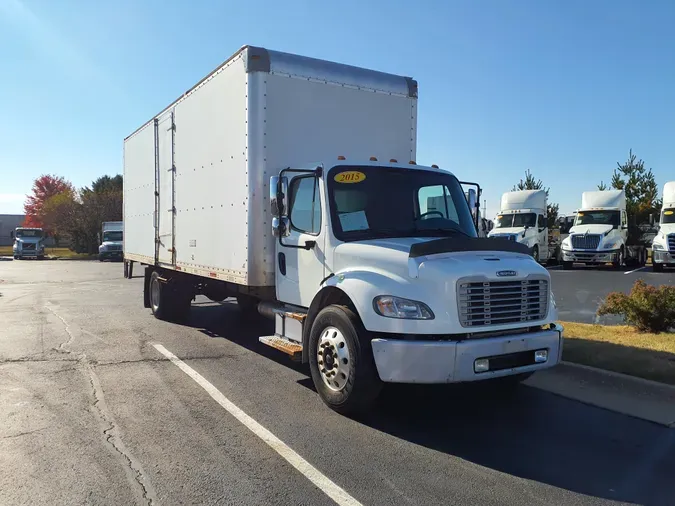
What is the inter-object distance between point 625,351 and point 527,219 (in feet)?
63.8

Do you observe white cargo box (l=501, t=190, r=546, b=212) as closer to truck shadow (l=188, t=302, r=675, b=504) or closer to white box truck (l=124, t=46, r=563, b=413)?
white box truck (l=124, t=46, r=563, b=413)

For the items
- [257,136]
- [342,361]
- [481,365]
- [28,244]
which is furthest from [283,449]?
[28,244]

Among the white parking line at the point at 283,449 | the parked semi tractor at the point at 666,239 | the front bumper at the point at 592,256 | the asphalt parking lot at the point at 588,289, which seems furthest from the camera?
the front bumper at the point at 592,256

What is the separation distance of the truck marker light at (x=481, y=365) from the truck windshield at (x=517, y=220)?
72.2 feet

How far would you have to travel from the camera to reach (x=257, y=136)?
266 inches

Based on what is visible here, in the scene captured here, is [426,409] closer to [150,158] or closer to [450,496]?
[450,496]

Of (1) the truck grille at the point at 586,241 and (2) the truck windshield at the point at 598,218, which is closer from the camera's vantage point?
(1) the truck grille at the point at 586,241

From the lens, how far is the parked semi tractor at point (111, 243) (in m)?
38.6

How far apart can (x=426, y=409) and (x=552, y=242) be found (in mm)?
25282

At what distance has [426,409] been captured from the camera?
551 cm

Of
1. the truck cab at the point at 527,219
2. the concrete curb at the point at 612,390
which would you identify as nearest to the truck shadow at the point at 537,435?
the concrete curb at the point at 612,390

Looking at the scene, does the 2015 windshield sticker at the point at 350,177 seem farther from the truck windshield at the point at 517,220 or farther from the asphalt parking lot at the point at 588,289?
the truck windshield at the point at 517,220

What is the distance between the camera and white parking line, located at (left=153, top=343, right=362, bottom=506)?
3654mm

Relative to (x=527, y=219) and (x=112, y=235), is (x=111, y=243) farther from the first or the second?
(x=527, y=219)
